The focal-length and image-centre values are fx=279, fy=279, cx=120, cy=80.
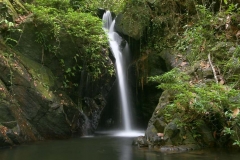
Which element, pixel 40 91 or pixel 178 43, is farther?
pixel 178 43

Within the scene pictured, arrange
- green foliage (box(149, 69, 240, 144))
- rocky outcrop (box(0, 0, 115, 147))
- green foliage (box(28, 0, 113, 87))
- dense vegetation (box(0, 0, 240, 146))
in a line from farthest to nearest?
green foliage (box(28, 0, 113, 87))
rocky outcrop (box(0, 0, 115, 147))
dense vegetation (box(0, 0, 240, 146))
green foliage (box(149, 69, 240, 144))

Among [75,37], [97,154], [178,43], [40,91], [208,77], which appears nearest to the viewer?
[97,154]

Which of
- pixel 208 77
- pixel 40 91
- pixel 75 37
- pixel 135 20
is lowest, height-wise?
pixel 40 91

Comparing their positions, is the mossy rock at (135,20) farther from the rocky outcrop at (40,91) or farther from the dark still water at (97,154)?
the dark still water at (97,154)

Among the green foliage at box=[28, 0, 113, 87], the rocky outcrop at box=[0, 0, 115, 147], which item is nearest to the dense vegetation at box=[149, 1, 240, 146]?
the green foliage at box=[28, 0, 113, 87]

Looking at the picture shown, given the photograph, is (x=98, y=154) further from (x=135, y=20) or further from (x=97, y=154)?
(x=135, y=20)

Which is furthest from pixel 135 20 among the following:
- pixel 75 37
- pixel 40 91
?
pixel 40 91

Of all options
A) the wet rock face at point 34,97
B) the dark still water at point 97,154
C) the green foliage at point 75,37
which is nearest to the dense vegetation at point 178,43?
the green foliage at point 75,37

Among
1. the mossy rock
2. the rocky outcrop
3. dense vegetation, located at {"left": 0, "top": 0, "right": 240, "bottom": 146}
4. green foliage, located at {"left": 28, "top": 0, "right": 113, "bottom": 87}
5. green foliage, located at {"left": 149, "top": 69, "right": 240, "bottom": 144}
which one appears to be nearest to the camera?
green foliage, located at {"left": 149, "top": 69, "right": 240, "bottom": 144}

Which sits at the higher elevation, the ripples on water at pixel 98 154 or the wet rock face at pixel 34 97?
the wet rock face at pixel 34 97

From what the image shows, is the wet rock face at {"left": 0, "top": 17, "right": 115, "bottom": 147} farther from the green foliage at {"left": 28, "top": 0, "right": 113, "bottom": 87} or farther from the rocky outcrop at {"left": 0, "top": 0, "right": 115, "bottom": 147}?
the green foliage at {"left": 28, "top": 0, "right": 113, "bottom": 87}

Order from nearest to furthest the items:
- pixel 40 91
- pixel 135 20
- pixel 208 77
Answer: pixel 208 77 → pixel 40 91 → pixel 135 20

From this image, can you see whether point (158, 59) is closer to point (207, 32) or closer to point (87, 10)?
point (207, 32)

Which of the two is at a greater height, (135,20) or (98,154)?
(135,20)
